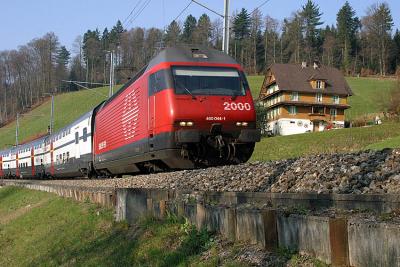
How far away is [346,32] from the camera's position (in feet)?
368

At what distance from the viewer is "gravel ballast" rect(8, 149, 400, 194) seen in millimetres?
6304

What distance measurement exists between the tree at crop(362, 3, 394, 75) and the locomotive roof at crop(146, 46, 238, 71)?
323ft

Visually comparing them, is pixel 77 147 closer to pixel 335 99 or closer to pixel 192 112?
pixel 192 112

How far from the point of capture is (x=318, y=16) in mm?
115062

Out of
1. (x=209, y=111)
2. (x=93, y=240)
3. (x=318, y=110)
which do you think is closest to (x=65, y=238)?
(x=93, y=240)

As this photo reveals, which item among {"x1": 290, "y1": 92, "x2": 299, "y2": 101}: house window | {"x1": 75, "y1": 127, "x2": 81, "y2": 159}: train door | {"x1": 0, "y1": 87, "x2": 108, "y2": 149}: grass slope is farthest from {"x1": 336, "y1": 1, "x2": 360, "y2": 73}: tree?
{"x1": 75, "y1": 127, "x2": 81, "y2": 159}: train door

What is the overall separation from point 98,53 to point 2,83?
26763 millimetres

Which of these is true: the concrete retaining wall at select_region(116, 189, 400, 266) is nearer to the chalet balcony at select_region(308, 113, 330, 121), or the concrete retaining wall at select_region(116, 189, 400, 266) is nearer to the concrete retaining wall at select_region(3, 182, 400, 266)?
the concrete retaining wall at select_region(3, 182, 400, 266)

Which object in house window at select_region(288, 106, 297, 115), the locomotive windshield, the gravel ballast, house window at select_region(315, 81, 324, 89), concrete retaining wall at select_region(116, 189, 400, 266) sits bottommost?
concrete retaining wall at select_region(116, 189, 400, 266)

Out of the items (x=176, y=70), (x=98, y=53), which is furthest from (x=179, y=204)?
(x=98, y=53)

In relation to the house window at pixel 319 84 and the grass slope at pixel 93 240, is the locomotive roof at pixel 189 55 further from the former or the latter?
the house window at pixel 319 84

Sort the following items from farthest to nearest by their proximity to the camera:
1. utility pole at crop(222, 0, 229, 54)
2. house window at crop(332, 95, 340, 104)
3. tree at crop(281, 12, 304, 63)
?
tree at crop(281, 12, 304, 63) → house window at crop(332, 95, 340, 104) → utility pole at crop(222, 0, 229, 54)

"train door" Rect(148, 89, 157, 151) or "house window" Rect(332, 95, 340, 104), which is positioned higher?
"house window" Rect(332, 95, 340, 104)

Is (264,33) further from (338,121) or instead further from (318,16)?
(338,121)
